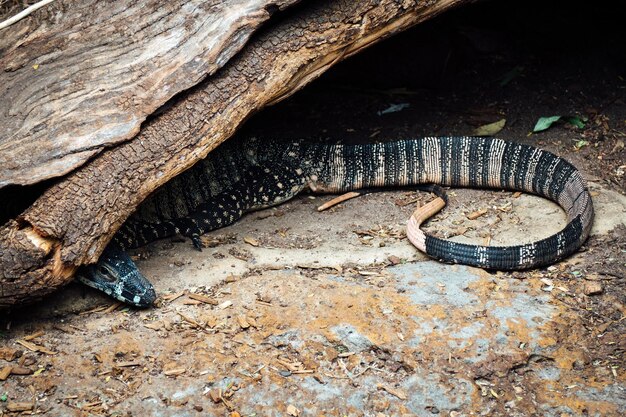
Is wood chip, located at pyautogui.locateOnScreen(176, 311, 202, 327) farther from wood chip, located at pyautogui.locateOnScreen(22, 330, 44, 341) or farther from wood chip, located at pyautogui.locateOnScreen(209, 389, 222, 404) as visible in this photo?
wood chip, located at pyautogui.locateOnScreen(22, 330, 44, 341)

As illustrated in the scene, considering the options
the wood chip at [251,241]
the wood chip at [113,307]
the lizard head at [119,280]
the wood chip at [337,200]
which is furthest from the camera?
the wood chip at [337,200]

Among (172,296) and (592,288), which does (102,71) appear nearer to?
(172,296)

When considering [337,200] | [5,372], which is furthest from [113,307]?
[337,200]

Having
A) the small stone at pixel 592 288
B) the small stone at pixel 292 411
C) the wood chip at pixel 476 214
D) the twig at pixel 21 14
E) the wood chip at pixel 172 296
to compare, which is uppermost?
the twig at pixel 21 14

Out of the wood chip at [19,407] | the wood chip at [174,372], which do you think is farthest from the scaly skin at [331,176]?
the wood chip at [19,407]

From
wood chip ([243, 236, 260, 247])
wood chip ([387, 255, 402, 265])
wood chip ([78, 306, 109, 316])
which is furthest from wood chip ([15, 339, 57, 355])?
wood chip ([387, 255, 402, 265])

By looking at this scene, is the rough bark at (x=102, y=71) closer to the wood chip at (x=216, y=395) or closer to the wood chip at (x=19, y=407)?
the wood chip at (x=19, y=407)

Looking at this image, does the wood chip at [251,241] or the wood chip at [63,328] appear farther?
the wood chip at [251,241]

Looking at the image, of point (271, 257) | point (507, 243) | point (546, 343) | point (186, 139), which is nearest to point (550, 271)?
point (507, 243)
